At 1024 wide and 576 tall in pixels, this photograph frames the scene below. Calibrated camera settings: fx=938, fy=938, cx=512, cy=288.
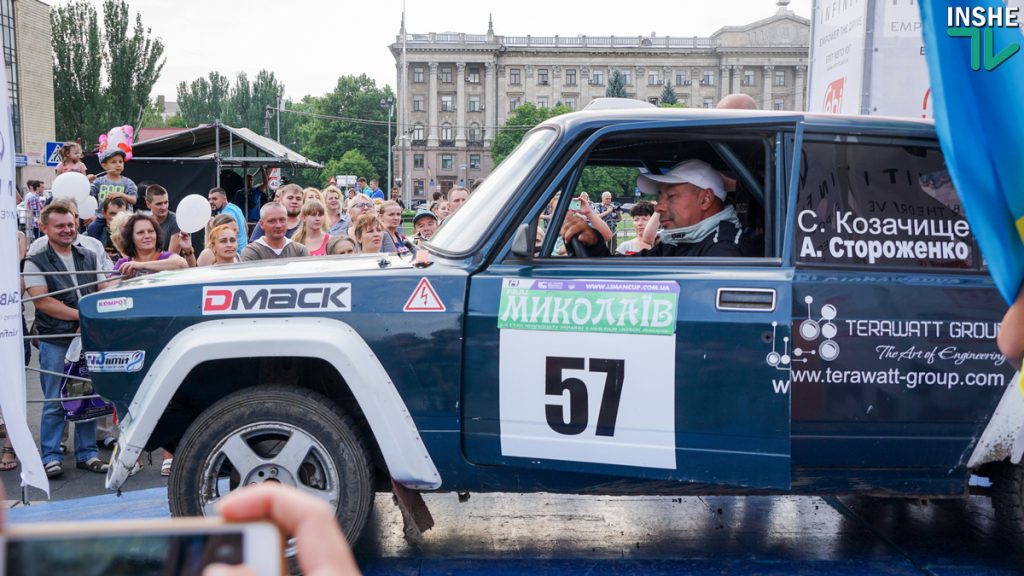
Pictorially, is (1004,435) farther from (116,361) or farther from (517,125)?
(517,125)

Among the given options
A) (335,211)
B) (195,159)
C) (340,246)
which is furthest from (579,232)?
(195,159)

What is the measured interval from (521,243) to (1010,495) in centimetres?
231

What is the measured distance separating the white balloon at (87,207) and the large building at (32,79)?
41.1 meters

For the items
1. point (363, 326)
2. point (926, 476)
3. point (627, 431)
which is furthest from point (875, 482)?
point (363, 326)

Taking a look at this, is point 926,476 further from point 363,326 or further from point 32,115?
point 32,115

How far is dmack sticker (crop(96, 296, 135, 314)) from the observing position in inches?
158

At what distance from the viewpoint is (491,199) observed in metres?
4.11

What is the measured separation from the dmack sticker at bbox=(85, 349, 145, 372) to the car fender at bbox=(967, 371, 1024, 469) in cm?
349

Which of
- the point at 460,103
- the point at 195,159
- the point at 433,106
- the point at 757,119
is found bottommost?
the point at 757,119

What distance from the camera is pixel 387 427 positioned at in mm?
3865

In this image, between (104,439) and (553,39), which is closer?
(104,439)

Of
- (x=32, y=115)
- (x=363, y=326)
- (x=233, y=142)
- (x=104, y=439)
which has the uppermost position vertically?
(x=32, y=115)

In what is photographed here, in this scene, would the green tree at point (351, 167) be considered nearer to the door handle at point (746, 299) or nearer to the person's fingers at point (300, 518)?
the door handle at point (746, 299)

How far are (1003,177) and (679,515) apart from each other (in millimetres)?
3717
